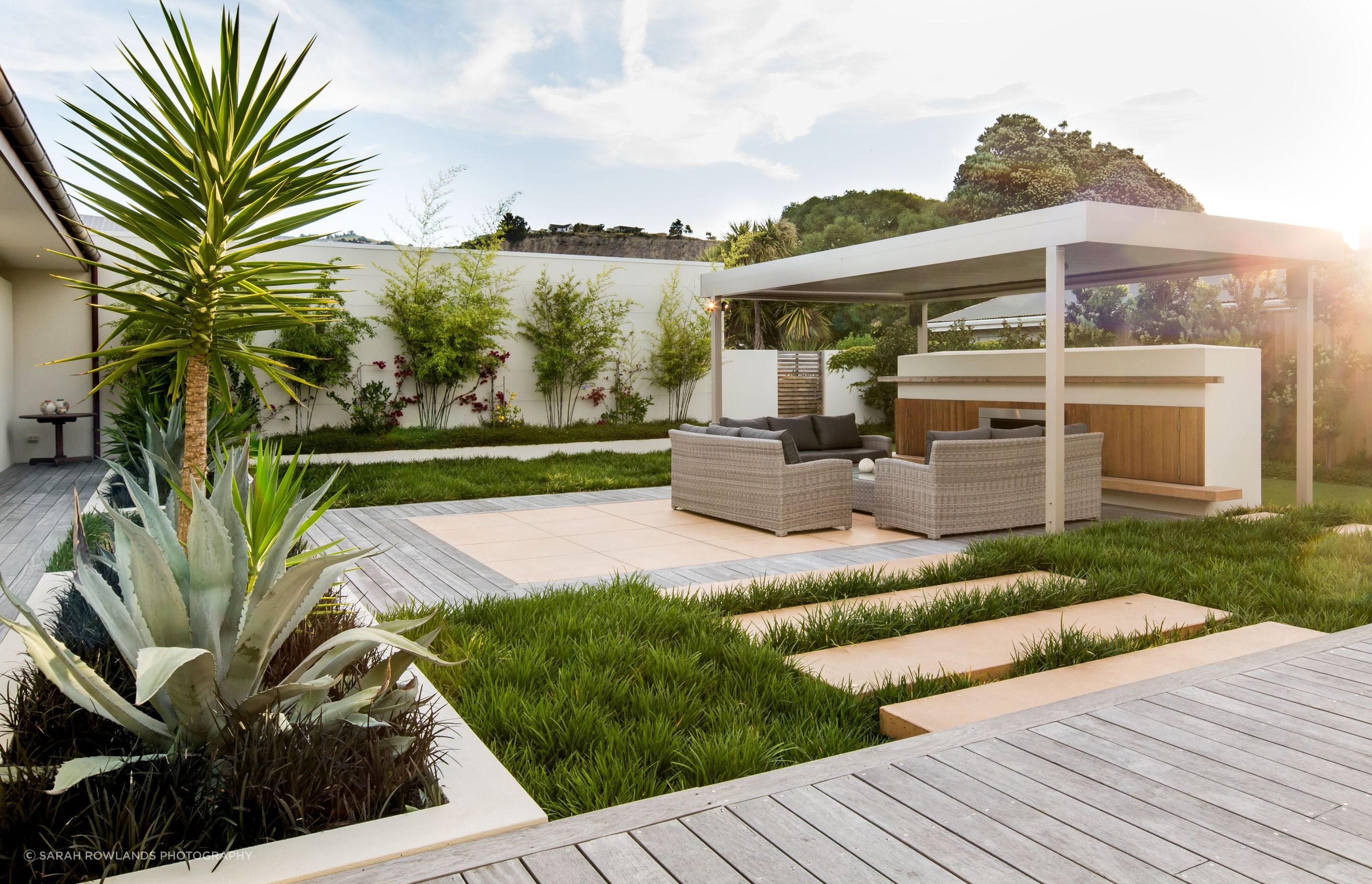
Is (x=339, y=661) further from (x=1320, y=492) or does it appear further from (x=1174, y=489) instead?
(x=1320, y=492)

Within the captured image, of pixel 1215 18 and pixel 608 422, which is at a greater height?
pixel 1215 18

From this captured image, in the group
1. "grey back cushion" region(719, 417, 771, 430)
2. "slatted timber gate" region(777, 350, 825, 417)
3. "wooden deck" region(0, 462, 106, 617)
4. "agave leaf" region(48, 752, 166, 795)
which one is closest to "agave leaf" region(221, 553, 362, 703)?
"agave leaf" region(48, 752, 166, 795)

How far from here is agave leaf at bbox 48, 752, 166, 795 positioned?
1.86 meters

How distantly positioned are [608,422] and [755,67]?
9680mm

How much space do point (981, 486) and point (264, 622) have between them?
5.50 metres

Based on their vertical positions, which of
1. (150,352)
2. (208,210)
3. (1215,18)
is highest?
(1215,18)

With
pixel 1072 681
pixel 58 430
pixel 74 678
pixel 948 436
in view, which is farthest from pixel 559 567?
pixel 58 430

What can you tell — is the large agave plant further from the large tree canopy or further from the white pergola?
the large tree canopy

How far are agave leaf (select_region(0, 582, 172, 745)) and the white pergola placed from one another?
230 inches

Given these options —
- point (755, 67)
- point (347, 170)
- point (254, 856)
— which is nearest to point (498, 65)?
point (755, 67)

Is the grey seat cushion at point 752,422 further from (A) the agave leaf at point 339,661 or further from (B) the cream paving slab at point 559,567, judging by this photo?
(A) the agave leaf at point 339,661

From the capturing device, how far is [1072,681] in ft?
11.1

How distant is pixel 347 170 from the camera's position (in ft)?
10.4

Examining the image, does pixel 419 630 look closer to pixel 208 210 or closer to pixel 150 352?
pixel 150 352
